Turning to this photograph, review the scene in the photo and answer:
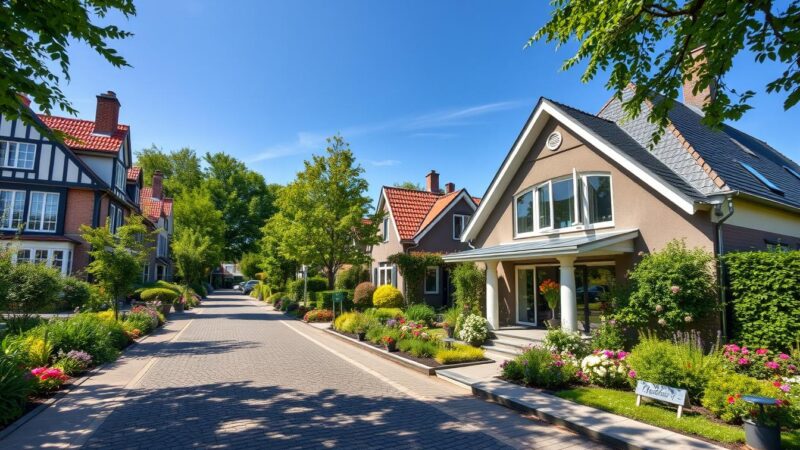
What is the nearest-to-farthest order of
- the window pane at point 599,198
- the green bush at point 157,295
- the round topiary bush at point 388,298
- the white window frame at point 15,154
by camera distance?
1. the window pane at point 599,198
2. the round topiary bush at point 388,298
3. the white window frame at point 15,154
4. the green bush at point 157,295

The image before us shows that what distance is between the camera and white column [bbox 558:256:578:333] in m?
10.9

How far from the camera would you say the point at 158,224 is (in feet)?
142

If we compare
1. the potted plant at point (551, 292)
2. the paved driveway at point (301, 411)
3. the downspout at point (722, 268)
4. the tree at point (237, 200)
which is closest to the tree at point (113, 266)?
the paved driveway at point (301, 411)

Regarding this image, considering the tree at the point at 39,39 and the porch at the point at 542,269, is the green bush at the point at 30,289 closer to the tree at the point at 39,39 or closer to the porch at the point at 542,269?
the tree at the point at 39,39

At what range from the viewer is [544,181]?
14391mm

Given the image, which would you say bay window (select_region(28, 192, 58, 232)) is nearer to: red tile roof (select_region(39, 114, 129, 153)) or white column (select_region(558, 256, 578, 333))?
red tile roof (select_region(39, 114, 129, 153))

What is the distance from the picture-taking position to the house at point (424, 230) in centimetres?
2445

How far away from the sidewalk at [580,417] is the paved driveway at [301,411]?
216 mm

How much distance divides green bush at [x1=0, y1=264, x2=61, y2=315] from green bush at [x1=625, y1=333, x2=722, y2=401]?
48.8ft

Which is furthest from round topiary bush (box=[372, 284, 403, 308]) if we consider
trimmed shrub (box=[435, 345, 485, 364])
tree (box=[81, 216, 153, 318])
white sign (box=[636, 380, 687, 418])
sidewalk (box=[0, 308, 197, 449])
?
white sign (box=[636, 380, 687, 418])

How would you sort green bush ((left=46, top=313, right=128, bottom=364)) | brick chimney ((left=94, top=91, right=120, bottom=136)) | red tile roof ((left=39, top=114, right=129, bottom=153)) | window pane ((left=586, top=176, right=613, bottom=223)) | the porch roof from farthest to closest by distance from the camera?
brick chimney ((left=94, top=91, right=120, bottom=136))
red tile roof ((left=39, top=114, right=129, bottom=153))
window pane ((left=586, top=176, right=613, bottom=223))
the porch roof
green bush ((left=46, top=313, right=128, bottom=364))

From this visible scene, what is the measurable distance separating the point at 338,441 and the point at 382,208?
23.8m

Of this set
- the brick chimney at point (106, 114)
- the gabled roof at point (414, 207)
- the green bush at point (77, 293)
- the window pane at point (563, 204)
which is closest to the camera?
the window pane at point (563, 204)

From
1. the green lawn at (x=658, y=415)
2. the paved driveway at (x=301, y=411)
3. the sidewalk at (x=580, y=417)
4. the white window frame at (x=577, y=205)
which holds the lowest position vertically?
the paved driveway at (x=301, y=411)
